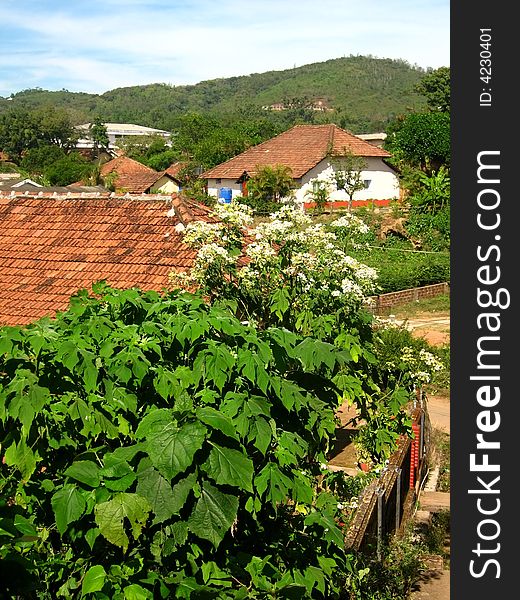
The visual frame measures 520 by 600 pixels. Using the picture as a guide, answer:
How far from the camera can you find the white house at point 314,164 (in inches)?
1677

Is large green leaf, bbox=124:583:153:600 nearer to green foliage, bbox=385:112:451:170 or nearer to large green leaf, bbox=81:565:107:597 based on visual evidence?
large green leaf, bbox=81:565:107:597

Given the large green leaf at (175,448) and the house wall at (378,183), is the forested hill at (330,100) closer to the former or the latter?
the house wall at (378,183)

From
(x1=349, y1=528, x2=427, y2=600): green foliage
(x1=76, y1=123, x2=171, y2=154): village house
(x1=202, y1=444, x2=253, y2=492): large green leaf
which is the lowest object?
(x1=349, y1=528, x2=427, y2=600): green foliage

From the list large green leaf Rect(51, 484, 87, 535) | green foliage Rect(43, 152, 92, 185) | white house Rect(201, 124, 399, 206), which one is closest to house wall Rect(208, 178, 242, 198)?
white house Rect(201, 124, 399, 206)

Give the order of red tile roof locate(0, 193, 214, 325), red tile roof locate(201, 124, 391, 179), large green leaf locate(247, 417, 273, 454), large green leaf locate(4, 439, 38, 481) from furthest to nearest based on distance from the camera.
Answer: red tile roof locate(201, 124, 391, 179) → red tile roof locate(0, 193, 214, 325) → large green leaf locate(4, 439, 38, 481) → large green leaf locate(247, 417, 273, 454)

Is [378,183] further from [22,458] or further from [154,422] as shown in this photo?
[154,422]

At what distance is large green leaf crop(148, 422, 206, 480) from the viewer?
3.15 meters

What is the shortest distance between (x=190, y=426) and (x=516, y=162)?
268 cm

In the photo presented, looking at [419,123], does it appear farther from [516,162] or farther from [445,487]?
[516,162]

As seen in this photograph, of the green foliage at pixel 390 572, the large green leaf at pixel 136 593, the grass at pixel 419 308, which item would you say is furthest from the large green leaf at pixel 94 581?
the grass at pixel 419 308

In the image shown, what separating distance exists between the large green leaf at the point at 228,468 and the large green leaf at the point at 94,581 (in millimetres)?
602

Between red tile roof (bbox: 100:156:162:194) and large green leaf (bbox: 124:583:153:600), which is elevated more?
red tile roof (bbox: 100:156:162:194)

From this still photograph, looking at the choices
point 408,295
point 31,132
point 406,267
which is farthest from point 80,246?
point 31,132

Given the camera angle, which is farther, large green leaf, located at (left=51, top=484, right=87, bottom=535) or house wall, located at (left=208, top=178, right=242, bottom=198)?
house wall, located at (left=208, top=178, right=242, bottom=198)
